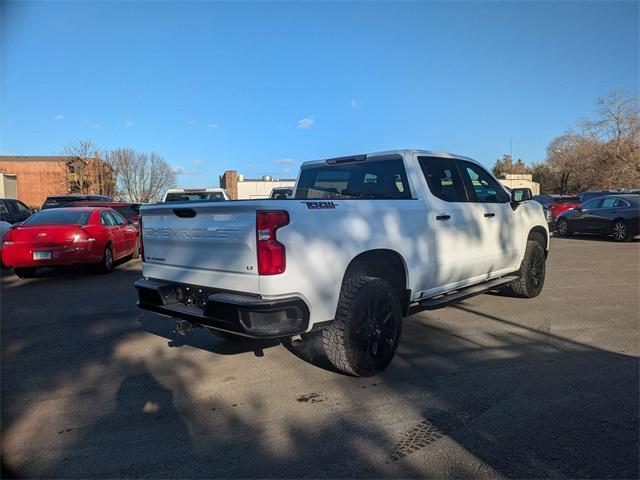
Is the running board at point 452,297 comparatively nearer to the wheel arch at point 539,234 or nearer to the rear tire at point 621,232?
the wheel arch at point 539,234

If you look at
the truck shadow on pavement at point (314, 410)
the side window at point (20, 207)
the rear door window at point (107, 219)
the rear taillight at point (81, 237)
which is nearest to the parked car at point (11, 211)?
the side window at point (20, 207)

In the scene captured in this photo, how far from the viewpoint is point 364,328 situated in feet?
12.5

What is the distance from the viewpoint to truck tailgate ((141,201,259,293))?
10.8 ft

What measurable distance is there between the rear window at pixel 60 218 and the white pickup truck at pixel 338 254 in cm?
558

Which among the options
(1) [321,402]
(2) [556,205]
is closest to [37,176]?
(2) [556,205]

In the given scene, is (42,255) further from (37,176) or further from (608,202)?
(37,176)

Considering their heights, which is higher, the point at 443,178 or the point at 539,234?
the point at 443,178

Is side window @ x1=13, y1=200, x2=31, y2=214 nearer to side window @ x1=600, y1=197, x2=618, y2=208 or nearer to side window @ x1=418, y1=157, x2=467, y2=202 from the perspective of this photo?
side window @ x1=418, y1=157, x2=467, y2=202

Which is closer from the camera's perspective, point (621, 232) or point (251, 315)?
point (251, 315)

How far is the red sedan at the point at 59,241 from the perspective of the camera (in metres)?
8.41

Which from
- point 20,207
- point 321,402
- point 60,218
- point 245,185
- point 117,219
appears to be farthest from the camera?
point 245,185

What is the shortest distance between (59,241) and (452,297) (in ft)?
24.1

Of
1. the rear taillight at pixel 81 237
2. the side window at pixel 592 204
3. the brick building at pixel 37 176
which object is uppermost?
the brick building at pixel 37 176

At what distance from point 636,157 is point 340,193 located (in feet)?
168
